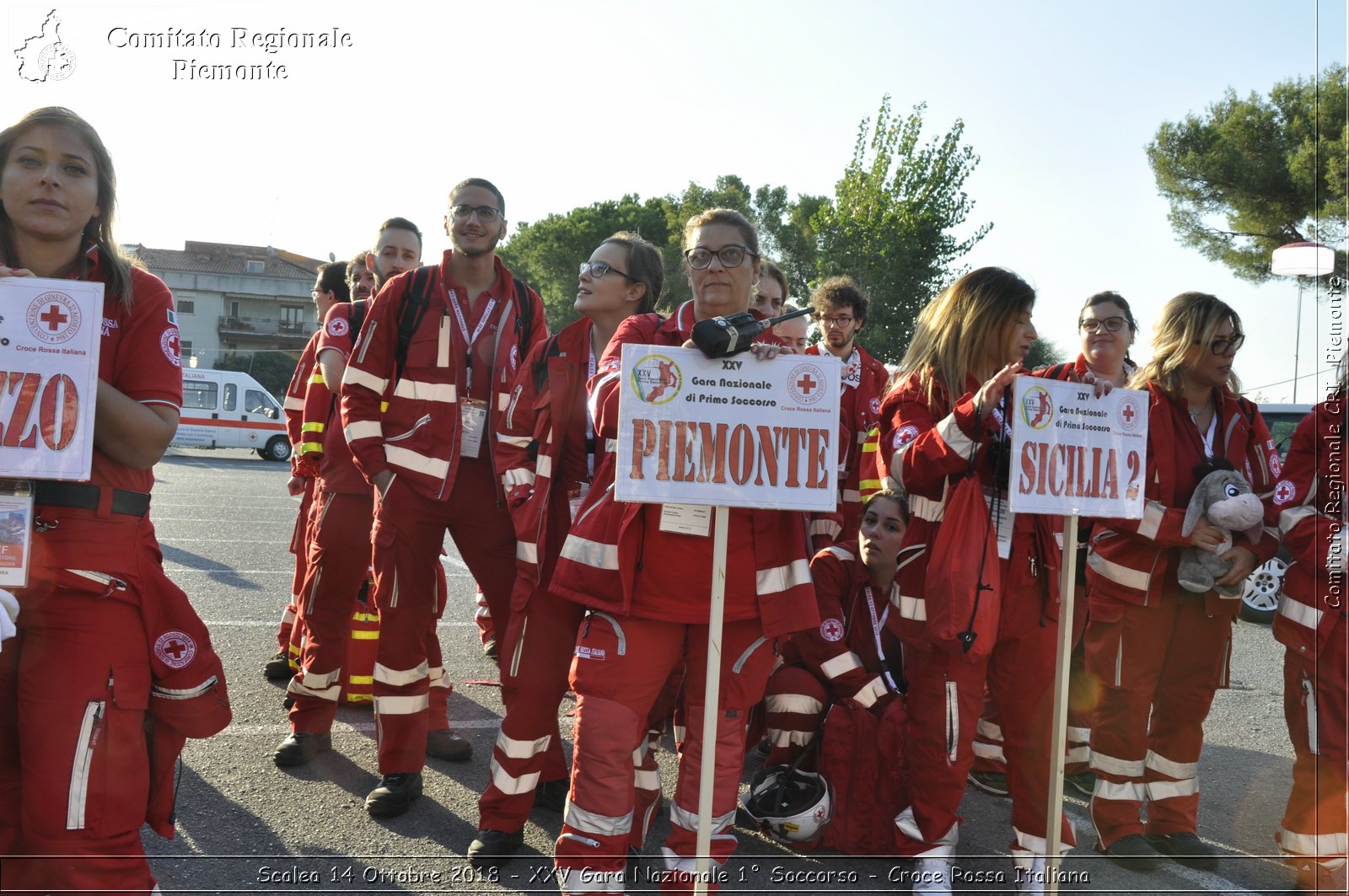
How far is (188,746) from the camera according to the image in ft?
16.2

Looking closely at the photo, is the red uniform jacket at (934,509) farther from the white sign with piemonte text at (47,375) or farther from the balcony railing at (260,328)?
the balcony railing at (260,328)

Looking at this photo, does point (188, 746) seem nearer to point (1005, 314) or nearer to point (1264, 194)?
point (1005, 314)

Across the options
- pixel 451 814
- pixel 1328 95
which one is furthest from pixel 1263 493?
pixel 1328 95

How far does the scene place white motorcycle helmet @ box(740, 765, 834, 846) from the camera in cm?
429

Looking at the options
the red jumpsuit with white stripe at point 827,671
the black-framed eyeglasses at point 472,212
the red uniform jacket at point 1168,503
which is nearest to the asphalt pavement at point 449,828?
the red jumpsuit with white stripe at point 827,671

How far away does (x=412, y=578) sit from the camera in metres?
4.39

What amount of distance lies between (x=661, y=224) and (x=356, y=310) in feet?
158

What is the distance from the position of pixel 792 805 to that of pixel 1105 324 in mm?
2817

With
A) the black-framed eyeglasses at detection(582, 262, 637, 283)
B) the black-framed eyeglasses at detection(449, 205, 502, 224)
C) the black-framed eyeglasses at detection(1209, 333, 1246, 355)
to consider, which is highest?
the black-framed eyeglasses at detection(449, 205, 502, 224)

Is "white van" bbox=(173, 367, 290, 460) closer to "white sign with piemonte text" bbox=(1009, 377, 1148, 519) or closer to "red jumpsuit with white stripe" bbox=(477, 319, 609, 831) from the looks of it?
"red jumpsuit with white stripe" bbox=(477, 319, 609, 831)

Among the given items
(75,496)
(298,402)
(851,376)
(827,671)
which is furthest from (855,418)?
(75,496)

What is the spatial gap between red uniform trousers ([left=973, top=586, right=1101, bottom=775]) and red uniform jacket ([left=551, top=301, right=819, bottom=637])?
2365mm

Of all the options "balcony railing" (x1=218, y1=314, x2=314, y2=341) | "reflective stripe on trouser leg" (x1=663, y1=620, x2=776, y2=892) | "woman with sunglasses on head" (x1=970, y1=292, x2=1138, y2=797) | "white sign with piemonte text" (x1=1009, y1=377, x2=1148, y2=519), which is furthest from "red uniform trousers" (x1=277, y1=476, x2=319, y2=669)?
"balcony railing" (x1=218, y1=314, x2=314, y2=341)

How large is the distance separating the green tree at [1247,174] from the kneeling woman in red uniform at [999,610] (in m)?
14.1
